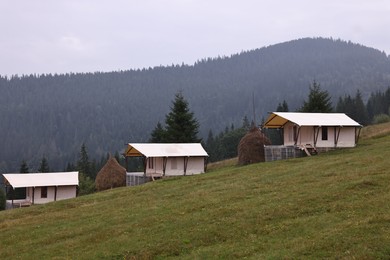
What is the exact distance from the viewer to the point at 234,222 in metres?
22.2

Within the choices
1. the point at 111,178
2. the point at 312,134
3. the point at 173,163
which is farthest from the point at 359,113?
the point at 111,178

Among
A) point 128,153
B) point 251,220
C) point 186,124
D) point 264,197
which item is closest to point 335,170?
point 264,197

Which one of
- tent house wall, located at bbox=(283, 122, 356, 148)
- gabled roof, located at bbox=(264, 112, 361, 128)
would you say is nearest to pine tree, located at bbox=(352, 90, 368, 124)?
gabled roof, located at bbox=(264, 112, 361, 128)

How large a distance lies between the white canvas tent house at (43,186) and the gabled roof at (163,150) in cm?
1116

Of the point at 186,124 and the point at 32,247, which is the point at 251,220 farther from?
the point at 186,124

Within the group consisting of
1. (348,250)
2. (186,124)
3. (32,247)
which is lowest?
(32,247)

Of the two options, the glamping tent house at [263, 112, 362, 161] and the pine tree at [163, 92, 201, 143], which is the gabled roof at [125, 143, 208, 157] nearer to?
the glamping tent house at [263, 112, 362, 161]

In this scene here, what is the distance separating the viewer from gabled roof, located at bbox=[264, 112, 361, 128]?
50531 mm

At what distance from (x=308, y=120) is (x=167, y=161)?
1649 cm

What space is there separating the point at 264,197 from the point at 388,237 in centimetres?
966

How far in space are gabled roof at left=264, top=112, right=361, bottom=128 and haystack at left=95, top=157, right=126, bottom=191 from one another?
19.6 meters

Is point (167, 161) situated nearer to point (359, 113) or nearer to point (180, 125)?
point (180, 125)

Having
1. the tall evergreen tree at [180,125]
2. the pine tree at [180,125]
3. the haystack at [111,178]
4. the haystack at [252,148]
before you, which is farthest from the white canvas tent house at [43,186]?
the haystack at [252,148]

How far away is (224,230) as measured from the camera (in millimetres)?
21266
